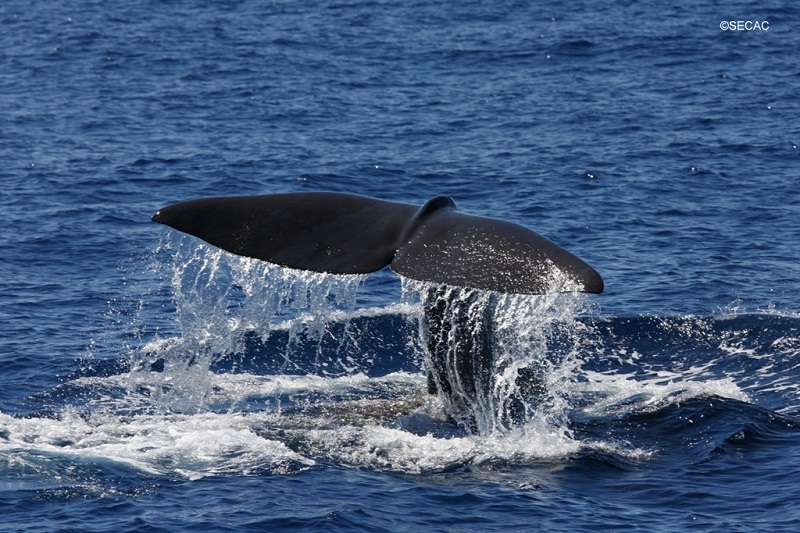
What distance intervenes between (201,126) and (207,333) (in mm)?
13857

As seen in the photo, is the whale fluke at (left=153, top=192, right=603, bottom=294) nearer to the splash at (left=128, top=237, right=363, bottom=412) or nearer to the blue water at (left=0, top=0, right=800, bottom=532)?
the blue water at (left=0, top=0, right=800, bottom=532)

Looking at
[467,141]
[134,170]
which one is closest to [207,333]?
[134,170]

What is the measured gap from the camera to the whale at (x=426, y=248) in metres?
9.85

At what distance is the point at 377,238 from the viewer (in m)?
10.9

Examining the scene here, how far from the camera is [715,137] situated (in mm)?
28000

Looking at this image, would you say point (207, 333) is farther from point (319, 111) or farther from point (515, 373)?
point (319, 111)

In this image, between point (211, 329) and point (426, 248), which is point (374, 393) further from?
point (426, 248)
